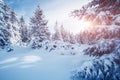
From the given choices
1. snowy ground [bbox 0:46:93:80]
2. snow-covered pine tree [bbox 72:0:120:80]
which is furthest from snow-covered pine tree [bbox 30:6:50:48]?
snow-covered pine tree [bbox 72:0:120:80]

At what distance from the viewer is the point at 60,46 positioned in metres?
12.0

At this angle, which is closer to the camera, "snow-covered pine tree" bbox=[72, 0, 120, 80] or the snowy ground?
"snow-covered pine tree" bbox=[72, 0, 120, 80]

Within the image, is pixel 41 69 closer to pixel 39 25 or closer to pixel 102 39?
pixel 102 39

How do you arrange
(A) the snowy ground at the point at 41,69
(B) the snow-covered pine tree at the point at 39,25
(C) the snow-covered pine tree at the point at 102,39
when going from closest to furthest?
(C) the snow-covered pine tree at the point at 102,39 → (A) the snowy ground at the point at 41,69 → (B) the snow-covered pine tree at the point at 39,25

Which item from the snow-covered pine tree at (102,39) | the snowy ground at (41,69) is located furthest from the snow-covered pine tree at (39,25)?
the snow-covered pine tree at (102,39)

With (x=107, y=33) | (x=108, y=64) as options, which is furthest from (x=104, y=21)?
(x=108, y=64)

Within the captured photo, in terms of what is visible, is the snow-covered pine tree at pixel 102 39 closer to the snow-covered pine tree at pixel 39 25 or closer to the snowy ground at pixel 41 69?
the snowy ground at pixel 41 69

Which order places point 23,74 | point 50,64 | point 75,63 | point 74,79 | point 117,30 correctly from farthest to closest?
point 50,64, point 75,63, point 23,74, point 74,79, point 117,30

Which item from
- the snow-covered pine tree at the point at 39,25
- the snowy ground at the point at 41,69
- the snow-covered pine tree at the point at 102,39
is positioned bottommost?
the snowy ground at the point at 41,69

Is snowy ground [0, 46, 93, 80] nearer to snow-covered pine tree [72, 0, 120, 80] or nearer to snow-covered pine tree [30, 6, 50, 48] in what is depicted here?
snow-covered pine tree [72, 0, 120, 80]

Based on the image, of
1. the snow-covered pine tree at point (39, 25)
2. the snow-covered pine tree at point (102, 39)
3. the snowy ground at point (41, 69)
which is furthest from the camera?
the snow-covered pine tree at point (39, 25)

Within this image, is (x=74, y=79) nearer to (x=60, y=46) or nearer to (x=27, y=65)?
(x=27, y=65)

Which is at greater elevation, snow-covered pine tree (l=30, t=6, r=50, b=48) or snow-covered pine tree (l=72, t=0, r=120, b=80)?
snow-covered pine tree (l=30, t=6, r=50, b=48)

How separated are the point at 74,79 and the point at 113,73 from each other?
1.37 metres
